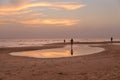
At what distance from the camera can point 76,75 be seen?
12.7 m

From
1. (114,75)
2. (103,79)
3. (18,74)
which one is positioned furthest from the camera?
(18,74)

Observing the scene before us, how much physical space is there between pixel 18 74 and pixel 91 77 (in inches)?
186

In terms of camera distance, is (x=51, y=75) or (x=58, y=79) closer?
(x=58, y=79)

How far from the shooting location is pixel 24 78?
12.2 m

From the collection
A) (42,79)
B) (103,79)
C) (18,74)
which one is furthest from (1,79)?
(103,79)

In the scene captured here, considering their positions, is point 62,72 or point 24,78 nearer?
point 24,78

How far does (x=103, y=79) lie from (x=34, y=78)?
400 cm

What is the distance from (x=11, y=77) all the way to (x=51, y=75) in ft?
7.99

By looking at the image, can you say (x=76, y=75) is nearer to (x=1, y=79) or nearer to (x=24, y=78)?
(x=24, y=78)

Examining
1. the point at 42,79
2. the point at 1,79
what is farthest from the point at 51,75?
the point at 1,79

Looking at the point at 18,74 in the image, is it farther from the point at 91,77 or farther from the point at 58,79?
the point at 91,77

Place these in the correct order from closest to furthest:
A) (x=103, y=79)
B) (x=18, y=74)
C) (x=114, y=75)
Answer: (x=103, y=79)
(x=114, y=75)
(x=18, y=74)

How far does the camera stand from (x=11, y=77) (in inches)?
488

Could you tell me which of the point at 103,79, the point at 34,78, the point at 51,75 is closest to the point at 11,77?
the point at 34,78
